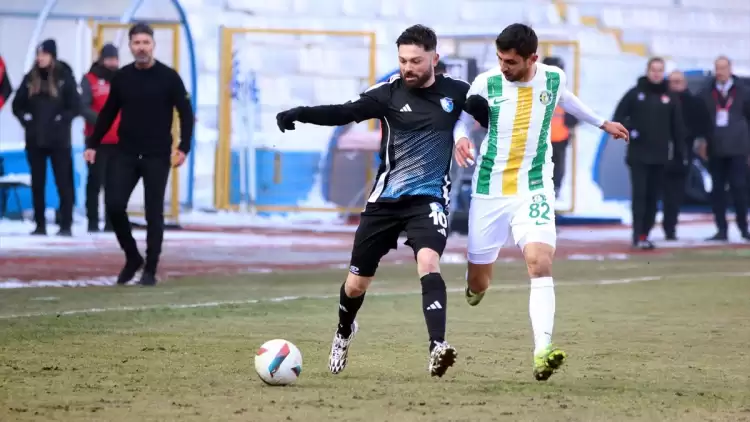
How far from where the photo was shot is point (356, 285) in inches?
308

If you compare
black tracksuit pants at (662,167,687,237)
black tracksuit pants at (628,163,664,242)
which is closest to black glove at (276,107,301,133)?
black tracksuit pants at (628,163,664,242)

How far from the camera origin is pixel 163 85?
13039mm

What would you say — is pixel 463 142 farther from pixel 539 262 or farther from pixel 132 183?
pixel 132 183

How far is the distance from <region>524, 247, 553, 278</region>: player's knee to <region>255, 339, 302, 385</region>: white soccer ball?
127 centimetres

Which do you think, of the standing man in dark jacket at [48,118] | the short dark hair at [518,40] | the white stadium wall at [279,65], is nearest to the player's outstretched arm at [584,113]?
the short dark hair at [518,40]

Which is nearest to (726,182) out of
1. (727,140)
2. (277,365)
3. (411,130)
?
(727,140)

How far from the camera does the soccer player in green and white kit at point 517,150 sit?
7.80 meters

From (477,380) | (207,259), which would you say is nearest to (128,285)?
(207,259)

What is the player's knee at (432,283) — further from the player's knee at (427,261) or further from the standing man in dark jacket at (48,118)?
the standing man in dark jacket at (48,118)

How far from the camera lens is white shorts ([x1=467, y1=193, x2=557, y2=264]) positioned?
25.7ft

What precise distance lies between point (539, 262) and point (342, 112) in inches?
48.0

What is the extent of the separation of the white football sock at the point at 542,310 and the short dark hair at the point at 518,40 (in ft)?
3.73

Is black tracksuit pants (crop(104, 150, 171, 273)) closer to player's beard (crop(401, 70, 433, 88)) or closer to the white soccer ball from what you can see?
player's beard (crop(401, 70, 433, 88))

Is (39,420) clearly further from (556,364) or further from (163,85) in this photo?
(163,85)
